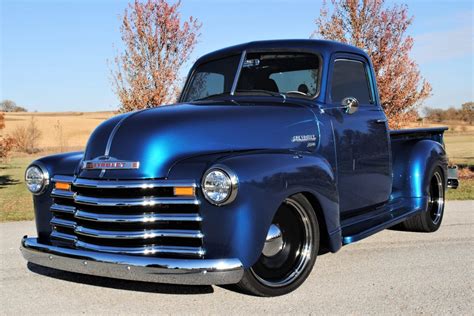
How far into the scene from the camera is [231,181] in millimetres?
3393

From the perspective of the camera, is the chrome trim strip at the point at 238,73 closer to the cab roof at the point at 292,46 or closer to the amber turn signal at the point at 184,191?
the cab roof at the point at 292,46

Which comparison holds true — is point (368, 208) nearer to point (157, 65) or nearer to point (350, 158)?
point (350, 158)

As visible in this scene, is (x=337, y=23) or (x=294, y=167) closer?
(x=294, y=167)

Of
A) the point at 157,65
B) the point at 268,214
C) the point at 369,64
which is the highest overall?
the point at 157,65

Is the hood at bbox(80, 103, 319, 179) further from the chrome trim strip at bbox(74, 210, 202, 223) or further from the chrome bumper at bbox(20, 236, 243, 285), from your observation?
the chrome bumper at bbox(20, 236, 243, 285)

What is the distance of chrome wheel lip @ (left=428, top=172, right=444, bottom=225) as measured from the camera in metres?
6.89

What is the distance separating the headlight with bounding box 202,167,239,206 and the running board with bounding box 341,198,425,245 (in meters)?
1.55

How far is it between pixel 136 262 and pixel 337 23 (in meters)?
11.6

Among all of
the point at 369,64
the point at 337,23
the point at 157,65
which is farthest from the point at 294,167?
the point at 337,23

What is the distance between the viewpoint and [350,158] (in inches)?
199

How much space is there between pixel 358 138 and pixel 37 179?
302 centimetres

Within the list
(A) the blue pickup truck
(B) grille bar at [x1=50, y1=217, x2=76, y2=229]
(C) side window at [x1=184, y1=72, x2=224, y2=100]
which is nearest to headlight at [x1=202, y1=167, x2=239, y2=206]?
(A) the blue pickup truck

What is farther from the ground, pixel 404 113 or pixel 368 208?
pixel 404 113

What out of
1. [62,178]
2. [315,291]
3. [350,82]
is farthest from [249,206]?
[350,82]
